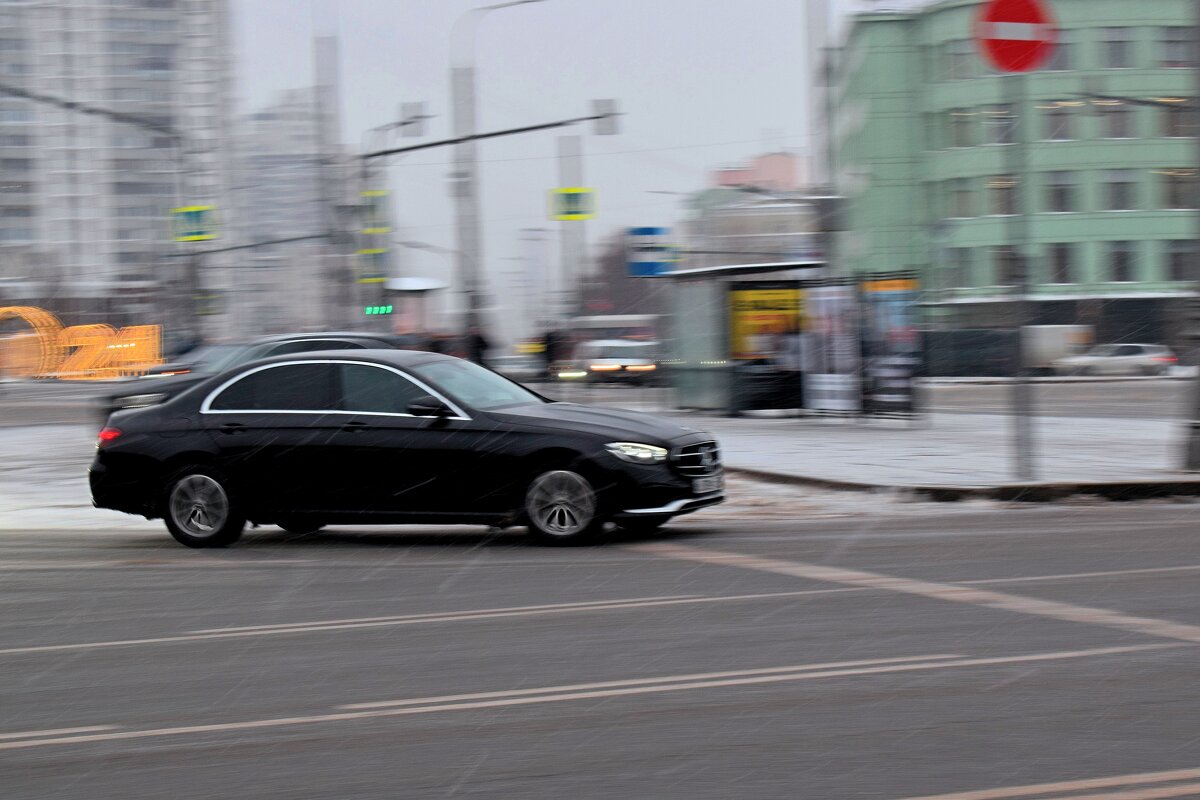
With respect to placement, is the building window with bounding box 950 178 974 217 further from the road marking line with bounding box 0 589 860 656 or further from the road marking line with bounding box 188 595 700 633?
the road marking line with bounding box 188 595 700 633

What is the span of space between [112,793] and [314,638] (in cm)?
267

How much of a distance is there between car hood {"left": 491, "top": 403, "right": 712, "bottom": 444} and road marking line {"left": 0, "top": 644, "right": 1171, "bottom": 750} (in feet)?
15.5

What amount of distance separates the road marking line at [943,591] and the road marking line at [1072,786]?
2219 mm

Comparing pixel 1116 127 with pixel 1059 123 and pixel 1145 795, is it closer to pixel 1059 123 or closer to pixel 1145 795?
pixel 1059 123

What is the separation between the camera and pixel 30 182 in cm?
12600

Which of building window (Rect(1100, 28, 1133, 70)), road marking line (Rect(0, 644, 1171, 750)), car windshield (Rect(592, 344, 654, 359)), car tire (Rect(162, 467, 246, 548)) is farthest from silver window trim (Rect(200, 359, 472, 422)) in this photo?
building window (Rect(1100, 28, 1133, 70))

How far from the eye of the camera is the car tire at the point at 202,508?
11352 millimetres

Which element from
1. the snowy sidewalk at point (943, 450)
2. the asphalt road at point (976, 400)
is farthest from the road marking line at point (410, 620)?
the asphalt road at point (976, 400)

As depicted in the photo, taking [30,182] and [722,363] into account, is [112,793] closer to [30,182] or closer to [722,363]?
[722,363]

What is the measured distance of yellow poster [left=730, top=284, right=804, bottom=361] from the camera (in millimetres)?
24031

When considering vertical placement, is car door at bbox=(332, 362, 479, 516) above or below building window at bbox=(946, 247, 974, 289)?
below

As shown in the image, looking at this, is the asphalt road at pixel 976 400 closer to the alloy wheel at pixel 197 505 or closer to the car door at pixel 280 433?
the car door at pixel 280 433

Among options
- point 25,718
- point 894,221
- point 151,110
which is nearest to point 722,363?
point 25,718

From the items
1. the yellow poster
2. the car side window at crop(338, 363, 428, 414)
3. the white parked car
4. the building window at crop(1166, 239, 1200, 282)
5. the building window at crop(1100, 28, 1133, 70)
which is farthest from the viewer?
the building window at crop(1100, 28, 1133, 70)
